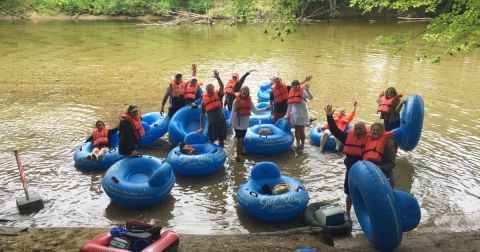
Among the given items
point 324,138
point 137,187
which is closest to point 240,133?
point 324,138

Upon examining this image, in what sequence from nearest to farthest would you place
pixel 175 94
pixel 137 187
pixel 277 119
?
pixel 137 187 < pixel 277 119 < pixel 175 94

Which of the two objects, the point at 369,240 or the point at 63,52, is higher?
the point at 63,52

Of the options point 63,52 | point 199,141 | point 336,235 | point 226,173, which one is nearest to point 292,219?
point 336,235

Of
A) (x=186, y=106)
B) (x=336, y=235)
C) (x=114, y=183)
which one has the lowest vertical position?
(x=336, y=235)

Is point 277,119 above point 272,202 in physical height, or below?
above

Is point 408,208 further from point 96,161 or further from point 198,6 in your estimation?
point 198,6

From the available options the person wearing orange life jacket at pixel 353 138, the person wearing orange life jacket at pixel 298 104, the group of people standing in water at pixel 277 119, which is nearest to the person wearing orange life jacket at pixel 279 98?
the group of people standing in water at pixel 277 119

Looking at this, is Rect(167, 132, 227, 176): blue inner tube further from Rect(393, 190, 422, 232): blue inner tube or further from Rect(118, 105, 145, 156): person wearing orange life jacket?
Rect(393, 190, 422, 232): blue inner tube

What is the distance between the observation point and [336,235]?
5.33 m

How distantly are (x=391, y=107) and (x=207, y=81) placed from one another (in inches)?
294

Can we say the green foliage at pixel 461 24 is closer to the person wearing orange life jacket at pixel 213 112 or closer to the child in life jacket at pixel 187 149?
the person wearing orange life jacket at pixel 213 112

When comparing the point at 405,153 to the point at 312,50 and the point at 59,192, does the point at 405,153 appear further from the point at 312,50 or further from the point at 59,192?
the point at 312,50

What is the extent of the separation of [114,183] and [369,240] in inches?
136

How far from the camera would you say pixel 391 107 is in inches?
301
